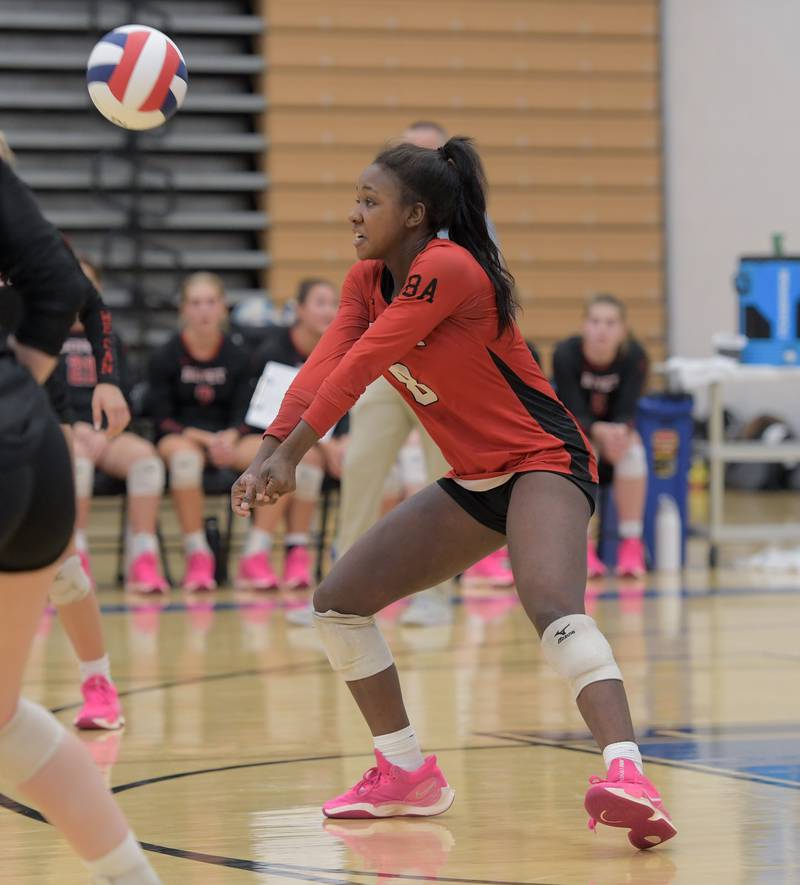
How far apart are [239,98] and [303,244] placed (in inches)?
46.6

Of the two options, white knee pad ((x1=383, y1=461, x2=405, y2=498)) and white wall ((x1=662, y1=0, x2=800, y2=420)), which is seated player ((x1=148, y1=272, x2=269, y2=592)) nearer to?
white knee pad ((x1=383, y1=461, x2=405, y2=498))

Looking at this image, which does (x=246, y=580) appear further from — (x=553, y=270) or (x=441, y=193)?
(x=553, y=270)

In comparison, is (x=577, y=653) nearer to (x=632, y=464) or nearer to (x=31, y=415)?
(x=31, y=415)

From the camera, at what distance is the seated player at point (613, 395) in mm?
7523

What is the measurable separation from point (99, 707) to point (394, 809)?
125cm

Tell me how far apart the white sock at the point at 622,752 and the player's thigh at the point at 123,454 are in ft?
15.8

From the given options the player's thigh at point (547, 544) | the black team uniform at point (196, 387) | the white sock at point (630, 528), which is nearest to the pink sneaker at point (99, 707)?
A: the player's thigh at point (547, 544)

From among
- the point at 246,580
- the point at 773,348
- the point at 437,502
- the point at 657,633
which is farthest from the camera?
the point at 773,348

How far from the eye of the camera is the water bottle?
26.0 ft

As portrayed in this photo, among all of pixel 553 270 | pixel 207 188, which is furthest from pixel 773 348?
pixel 207 188

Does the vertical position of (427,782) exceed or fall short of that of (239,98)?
it falls short

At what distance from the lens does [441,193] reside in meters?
3.05

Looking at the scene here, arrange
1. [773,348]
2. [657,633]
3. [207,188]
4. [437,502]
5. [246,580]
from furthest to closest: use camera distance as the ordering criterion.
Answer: [207,188]
[773,348]
[246,580]
[657,633]
[437,502]

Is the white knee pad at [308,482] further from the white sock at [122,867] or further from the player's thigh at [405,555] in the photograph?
the white sock at [122,867]
